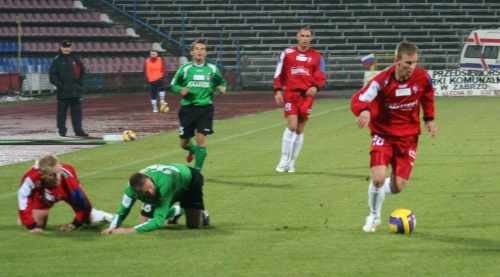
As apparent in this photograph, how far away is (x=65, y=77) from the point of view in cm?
1878

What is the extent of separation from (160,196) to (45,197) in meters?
1.25

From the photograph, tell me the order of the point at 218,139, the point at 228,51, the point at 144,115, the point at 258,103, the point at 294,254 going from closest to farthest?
the point at 294,254, the point at 218,139, the point at 144,115, the point at 258,103, the point at 228,51

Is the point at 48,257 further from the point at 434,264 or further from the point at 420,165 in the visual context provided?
the point at 420,165

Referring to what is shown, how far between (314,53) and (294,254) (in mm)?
6080

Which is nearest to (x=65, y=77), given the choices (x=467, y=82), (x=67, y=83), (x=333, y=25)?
(x=67, y=83)

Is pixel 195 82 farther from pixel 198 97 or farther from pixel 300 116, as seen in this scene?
pixel 300 116

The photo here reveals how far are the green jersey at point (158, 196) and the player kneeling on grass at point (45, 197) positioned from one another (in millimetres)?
466

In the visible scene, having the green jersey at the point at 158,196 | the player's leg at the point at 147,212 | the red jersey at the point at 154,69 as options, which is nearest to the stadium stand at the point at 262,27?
the red jersey at the point at 154,69

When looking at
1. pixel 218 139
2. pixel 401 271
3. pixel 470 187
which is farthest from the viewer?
pixel 218 139

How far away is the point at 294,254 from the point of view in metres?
7.24

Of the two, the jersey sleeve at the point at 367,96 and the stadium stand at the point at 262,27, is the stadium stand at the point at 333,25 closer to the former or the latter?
the stadium stand at the point at 262,27

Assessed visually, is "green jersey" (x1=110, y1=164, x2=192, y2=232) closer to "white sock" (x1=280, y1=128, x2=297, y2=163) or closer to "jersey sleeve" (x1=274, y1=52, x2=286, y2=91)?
"white sock" (x1=280, y1=128, x2=297, y2=163)

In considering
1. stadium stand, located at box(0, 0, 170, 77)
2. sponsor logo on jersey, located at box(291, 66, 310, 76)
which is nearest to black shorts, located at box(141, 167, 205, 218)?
sponsor logo on jersey, located at box(291, 66, 310, 76)

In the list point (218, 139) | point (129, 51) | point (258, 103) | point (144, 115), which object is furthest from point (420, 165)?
point (129, 51)
